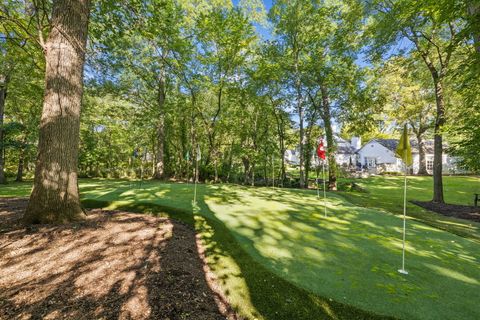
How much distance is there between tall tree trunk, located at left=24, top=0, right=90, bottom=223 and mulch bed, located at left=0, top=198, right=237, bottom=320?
1.44 feet

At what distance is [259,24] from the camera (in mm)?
18375

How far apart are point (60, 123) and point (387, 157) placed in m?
40.1

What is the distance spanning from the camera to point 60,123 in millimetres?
4285

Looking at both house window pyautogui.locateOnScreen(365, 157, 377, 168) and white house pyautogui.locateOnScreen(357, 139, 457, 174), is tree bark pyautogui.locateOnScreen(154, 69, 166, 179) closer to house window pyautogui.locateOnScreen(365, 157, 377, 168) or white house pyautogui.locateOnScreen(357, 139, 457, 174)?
white house pyautogui.locateOnScreen(357, 139, 457, 174)

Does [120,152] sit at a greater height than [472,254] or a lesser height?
greater

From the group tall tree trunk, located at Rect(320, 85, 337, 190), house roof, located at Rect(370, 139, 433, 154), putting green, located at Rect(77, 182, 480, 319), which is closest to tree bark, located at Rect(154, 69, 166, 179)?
tall tree trunk, located at Rect(320, 85, 337, 190)

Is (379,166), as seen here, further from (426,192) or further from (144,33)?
(144,33)

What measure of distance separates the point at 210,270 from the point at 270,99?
15.4 m

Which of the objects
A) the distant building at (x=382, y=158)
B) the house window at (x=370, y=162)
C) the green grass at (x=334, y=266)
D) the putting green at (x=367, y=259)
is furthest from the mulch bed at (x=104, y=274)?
the house window at (x=370, y=162)

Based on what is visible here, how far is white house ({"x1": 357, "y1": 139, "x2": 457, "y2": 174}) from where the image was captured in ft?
104

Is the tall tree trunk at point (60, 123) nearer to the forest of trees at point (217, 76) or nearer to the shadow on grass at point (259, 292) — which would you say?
the forest of trees at point (217, 76)

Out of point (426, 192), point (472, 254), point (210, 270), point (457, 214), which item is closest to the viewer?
point (210, 270)

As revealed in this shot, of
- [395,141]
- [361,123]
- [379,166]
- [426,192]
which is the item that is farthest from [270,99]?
[395,141]

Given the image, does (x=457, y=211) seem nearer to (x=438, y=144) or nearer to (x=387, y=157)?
(x=438, y=144)
